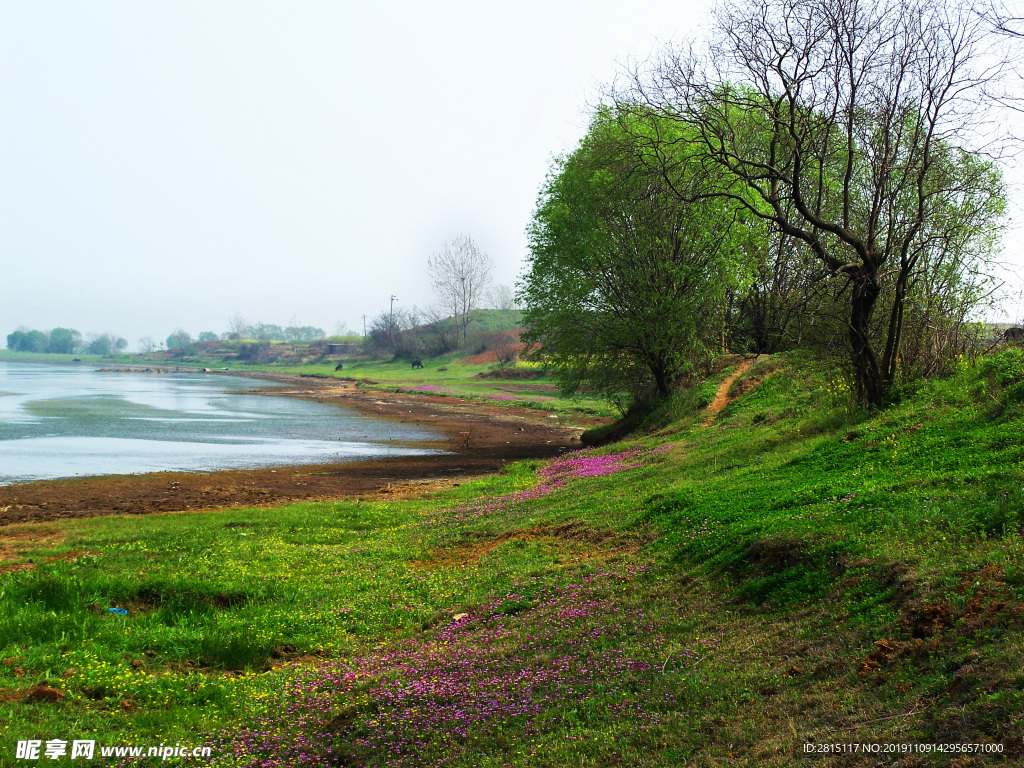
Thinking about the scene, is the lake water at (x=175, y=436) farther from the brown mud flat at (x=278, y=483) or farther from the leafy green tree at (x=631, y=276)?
the leafy green tree at (x=631, y=276)

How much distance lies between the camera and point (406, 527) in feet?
48.5

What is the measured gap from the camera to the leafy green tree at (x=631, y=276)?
26.4 metres

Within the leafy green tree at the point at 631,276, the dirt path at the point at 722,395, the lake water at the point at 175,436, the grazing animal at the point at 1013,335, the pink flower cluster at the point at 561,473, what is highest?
the leafy green tree at the point at 631,276

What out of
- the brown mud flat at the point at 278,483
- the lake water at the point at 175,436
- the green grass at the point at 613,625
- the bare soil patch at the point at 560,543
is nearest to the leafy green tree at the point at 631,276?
the brown mud flat at the point at 278,483

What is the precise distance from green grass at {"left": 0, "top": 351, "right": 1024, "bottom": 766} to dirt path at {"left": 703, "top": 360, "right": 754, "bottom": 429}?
29.1 feet

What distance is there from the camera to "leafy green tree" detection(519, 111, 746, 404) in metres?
26.4

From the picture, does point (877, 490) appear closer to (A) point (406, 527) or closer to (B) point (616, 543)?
(B) point (616, 543)

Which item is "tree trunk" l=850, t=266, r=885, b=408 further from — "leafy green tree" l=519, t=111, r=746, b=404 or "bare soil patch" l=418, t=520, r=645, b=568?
"leafy green tree" l=519, t=111, r=746, b=404

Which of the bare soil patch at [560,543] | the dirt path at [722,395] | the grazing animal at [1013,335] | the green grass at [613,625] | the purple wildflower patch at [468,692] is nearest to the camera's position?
the green grass at [613,625]

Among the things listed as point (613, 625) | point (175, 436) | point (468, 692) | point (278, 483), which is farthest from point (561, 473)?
point (175, 436)

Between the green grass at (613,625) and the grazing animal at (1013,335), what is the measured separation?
2160mm

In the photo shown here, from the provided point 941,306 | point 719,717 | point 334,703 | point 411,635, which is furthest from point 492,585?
point 941,306

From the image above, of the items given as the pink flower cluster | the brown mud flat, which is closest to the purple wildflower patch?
the pink flower cluster

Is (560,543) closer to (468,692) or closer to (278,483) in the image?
(468,692)
